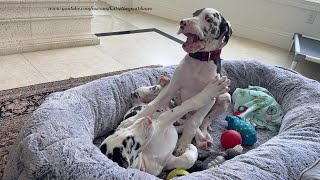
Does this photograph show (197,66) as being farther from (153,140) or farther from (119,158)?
(119,158)

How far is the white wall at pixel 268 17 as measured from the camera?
3562mm

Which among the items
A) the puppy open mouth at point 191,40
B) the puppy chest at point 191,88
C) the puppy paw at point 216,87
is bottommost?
the puppy chest at point 191,88

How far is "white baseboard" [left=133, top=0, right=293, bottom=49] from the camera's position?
374cm

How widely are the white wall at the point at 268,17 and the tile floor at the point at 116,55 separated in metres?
0.14

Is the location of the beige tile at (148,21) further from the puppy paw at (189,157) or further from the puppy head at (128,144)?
the puppy head at (128,144)

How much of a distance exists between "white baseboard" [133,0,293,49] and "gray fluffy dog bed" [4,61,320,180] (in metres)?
1.99

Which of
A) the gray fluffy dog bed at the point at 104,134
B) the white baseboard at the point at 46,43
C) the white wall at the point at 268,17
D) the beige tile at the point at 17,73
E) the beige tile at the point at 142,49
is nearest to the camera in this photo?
the gray fluffy dog bed at the point at 104,134

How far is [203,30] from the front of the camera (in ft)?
4.59

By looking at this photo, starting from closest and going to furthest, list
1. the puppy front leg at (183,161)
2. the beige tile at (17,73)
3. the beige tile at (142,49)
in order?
the puppy front leg at (183,161) < the beige tile at (17,73) < the beige tile at (142,49)

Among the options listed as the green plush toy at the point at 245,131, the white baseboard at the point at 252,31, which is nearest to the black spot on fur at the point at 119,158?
the green plush toy at the point at 245,131

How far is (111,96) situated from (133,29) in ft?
7.52

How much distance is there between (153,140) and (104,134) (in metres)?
0.36

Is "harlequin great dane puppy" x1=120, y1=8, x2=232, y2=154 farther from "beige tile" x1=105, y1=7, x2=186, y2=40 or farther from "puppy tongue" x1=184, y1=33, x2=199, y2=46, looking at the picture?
"beige tile" x1=105, y1=7, x2=186, y2=40

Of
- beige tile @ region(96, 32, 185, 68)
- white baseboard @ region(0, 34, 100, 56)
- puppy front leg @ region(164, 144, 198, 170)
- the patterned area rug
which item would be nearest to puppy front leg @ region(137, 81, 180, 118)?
puppy front leg @ region(164, 144, 198, 170)
